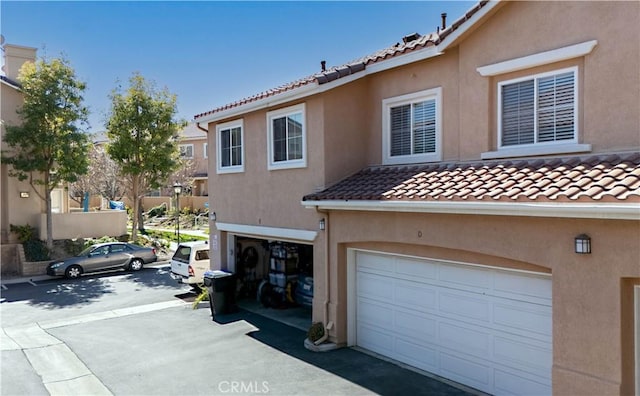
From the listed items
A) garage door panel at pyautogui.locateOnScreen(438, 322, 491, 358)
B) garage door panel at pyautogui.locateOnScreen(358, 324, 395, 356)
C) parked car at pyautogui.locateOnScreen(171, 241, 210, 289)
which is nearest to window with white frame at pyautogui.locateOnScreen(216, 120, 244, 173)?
parked car at pyautogui.locateOnScreen(171, 241, 210, 289)

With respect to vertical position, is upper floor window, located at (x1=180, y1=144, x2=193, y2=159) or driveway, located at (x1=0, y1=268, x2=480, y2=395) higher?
upper floor window, located at (x1=180, y1=144, x2=193, y2=159)

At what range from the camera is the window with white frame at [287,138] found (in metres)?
11.9

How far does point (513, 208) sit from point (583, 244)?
1.05 meters

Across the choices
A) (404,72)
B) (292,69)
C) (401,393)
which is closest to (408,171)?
(404,72)

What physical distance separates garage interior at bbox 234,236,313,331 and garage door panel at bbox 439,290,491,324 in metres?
5.45

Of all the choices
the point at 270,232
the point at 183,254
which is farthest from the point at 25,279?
the point at 270,232

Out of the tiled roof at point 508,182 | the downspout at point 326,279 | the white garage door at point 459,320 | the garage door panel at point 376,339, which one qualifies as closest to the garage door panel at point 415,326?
the white garage door at point 459,320

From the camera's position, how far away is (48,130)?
22.1m

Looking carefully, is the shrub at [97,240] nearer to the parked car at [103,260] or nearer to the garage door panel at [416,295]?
the parked car at [103,260]

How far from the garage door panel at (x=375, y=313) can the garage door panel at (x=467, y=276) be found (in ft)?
5.48

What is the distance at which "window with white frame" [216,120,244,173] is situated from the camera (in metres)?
14.4

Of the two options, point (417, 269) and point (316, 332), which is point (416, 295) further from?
point (316, 332)

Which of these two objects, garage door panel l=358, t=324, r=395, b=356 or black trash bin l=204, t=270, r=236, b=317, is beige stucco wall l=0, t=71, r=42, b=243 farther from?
garage door panel l=358, t=324, r=395, b=356

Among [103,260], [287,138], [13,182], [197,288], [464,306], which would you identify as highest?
[287,138]
